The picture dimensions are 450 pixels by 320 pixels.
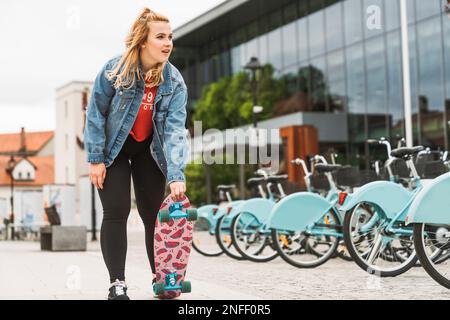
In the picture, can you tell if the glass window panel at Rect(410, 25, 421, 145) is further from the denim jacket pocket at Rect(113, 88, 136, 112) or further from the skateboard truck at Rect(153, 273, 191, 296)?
the denim jacket pocket at Rect(113, 88, 136, 112)

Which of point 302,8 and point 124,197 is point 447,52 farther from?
point 124,197

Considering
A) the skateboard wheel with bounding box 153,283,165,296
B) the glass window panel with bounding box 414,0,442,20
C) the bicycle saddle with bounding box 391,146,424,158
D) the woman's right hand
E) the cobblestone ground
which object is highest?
the glass window panel with bounding box 414,0,442,20

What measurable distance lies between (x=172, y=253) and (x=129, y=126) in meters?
0.77

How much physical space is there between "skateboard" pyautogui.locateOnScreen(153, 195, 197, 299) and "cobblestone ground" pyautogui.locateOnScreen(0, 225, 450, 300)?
0.22m

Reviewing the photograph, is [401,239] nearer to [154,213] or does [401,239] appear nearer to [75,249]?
[154,213]

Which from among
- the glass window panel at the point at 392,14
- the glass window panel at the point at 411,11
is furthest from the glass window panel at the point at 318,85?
the glass window panel at the point at 411,11

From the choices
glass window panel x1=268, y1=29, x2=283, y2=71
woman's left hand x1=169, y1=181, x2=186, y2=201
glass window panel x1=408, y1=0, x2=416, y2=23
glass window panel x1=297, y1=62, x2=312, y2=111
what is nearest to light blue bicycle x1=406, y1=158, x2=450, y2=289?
woman's left hand x1=169, y1=181, x2=186, y2=201

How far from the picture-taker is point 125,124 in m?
4.32

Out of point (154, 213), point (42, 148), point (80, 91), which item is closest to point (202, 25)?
Answer: point (80, 91)

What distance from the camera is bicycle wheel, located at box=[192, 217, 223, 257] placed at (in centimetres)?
1108

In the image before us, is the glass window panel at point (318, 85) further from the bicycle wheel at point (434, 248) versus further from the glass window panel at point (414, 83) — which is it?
the bicycle wheel at point (434, 248)

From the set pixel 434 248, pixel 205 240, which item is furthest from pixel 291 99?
pixel 434 248
